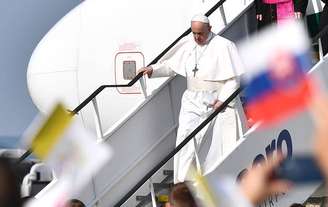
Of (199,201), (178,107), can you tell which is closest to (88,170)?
(199,201)

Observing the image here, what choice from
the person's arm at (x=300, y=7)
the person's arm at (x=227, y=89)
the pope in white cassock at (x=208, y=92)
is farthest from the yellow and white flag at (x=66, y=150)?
the person's arm at (x=300, y=7)

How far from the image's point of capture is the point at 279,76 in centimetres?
268

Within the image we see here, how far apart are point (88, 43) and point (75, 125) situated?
9.67 metres

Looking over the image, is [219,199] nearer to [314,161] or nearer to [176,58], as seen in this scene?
[314,161]

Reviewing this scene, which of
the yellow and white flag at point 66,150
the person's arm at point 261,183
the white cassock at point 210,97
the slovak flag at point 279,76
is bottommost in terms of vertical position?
the white cassock at point 210,97

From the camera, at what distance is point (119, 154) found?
948cm

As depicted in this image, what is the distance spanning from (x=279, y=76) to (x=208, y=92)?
6.24m

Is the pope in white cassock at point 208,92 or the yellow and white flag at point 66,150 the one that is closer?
the yellow and white flag at point 66,150

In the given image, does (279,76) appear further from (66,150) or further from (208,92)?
(208,92)

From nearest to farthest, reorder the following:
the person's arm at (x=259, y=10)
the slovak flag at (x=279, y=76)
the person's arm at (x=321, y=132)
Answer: the person's arm at (x=321, y=132) < the slovak flag at (x=279, y=76) < the person's arm at (x=259, y=10)

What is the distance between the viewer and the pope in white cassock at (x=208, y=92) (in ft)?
28.7

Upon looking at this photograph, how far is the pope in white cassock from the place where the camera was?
8750mm

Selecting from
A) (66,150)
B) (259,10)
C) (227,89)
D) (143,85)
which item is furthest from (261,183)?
(259,10)

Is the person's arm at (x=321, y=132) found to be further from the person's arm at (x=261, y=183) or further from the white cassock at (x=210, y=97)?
the white cassock at (x=210, y=97)
